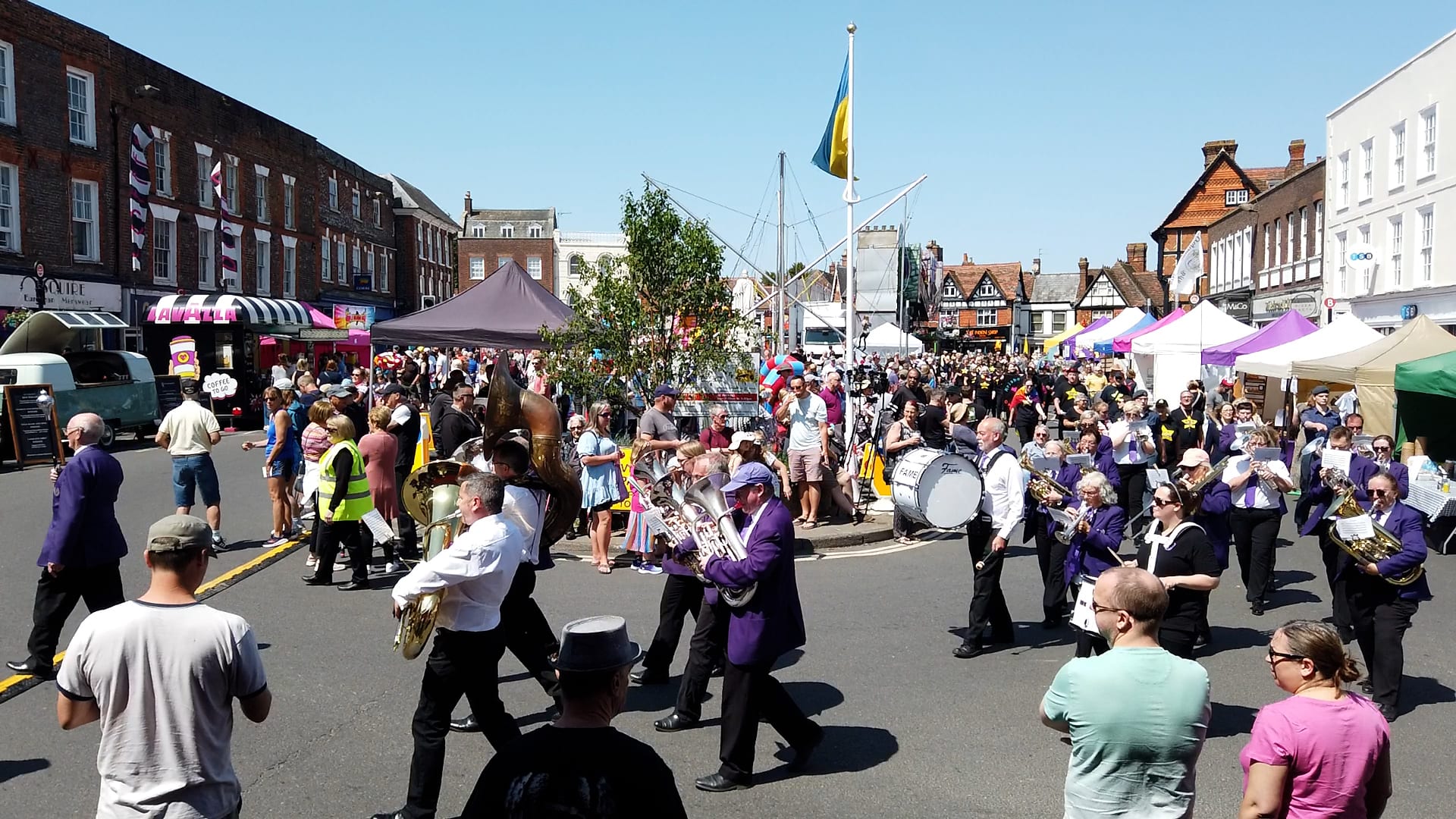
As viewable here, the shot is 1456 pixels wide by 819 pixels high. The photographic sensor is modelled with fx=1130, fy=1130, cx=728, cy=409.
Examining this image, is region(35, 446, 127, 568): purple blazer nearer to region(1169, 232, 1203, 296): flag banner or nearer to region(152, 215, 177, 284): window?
region(152, 215, 177, 284): window

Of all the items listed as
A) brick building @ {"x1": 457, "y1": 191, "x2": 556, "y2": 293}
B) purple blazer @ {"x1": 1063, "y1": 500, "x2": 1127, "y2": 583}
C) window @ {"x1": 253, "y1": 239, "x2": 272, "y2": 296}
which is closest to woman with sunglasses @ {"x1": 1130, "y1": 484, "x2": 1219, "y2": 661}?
purple blazer @ {"x1": 1063, "y1": 500, "x2": 1127, "y2": 583}

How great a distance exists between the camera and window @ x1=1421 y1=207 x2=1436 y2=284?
2588 centimetres

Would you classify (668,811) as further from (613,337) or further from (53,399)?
(53,399)

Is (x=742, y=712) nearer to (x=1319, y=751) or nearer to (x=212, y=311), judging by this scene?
(x=1319, y=751)

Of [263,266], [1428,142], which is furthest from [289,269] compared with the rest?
[1428,142]

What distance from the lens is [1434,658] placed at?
7.94 m

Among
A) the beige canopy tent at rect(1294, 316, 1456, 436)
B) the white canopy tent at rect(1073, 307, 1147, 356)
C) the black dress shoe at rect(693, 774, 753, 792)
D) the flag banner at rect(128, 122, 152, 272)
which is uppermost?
the flag banner at rect(128, 122, 152, 272)

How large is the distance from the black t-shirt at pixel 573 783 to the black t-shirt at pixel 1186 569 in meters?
4.53

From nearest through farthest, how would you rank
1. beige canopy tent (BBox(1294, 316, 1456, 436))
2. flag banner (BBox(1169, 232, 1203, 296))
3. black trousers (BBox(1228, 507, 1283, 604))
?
1. black trousers (BBox(1228, 507, 1283, 604))
2. beige canopy tent (BBox(1294, 316, 1456, 436))
3. flag banner (BBox(1169, 232, 1203, 296))

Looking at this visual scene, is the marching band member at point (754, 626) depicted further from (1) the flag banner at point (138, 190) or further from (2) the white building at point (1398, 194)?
(1) the flag banner at point (138, 190)

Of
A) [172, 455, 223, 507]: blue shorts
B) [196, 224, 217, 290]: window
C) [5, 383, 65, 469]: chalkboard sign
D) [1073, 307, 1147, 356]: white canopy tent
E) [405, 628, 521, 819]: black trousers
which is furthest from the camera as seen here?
[196, 224, 217, 290]: window

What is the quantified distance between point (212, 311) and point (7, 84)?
660cm

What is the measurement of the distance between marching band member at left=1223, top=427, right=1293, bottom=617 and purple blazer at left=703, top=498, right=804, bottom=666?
5372 mm

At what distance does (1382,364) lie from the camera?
639 inches
